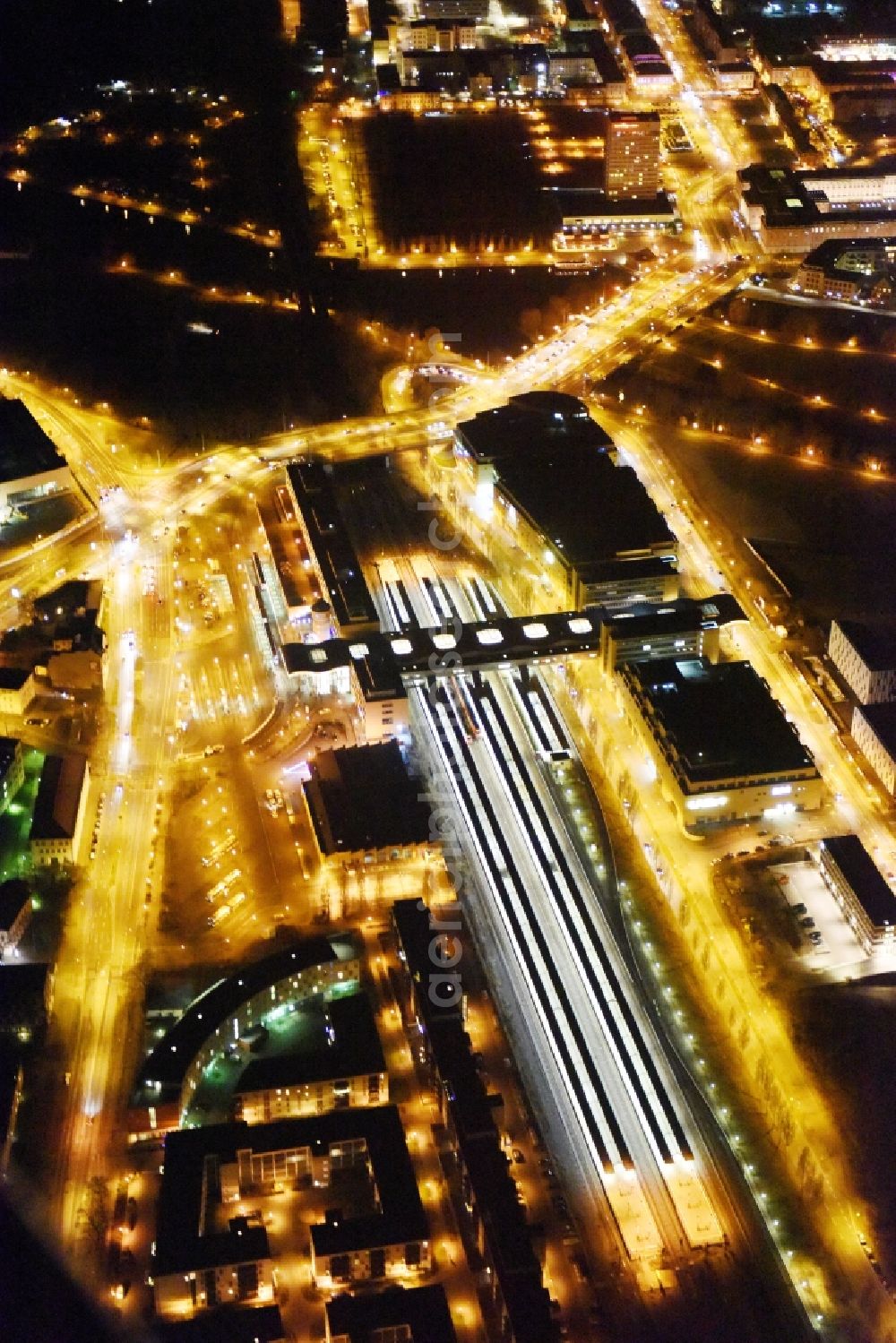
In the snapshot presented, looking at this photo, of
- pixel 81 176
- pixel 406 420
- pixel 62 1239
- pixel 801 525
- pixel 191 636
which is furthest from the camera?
pixel 81 176

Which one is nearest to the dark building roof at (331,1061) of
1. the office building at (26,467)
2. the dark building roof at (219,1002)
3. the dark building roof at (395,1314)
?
the dark building roof at (219,1002)

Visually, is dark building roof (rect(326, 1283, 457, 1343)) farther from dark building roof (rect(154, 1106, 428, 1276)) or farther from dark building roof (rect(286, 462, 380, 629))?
dark building roof (rect(286, 462, 380, 629))

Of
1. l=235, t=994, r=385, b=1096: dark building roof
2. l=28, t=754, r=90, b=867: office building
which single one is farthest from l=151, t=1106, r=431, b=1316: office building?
l=28, t=754, r=90, b=867: office building

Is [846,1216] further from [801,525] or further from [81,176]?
[81,176]

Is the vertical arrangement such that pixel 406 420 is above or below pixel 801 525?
above

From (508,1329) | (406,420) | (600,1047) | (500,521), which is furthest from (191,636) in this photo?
→ (508,1329)

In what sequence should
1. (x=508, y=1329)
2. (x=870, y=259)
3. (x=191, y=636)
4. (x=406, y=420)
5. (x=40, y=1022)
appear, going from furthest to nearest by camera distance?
1. (x=870, y=259)
2. (x=406, y=420)
3. (x=191, y=636)
4. (x=40, y=1022)
5. (x=508, y=1329)

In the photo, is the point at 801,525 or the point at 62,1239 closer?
the point at 62,1239

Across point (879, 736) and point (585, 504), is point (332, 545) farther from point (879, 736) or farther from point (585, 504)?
point (879, 736)
